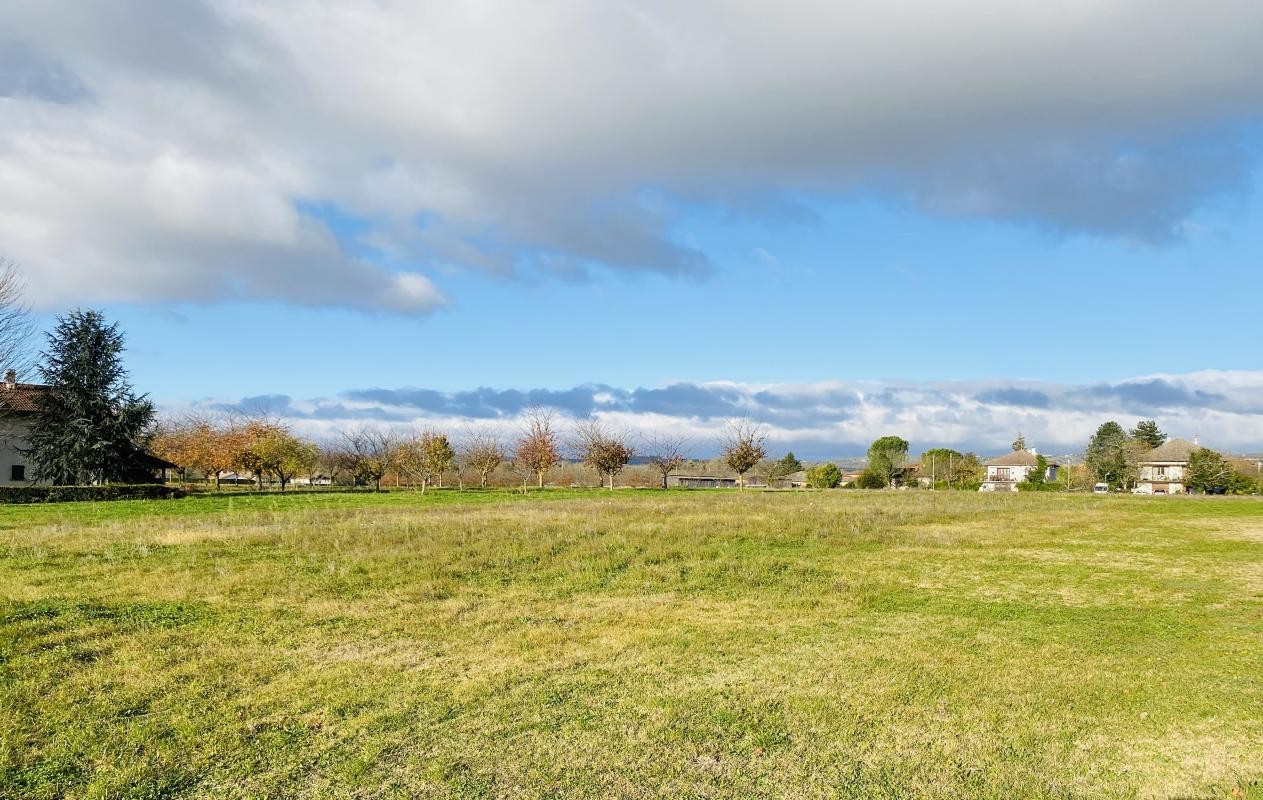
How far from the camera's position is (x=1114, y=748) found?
19.5 feet

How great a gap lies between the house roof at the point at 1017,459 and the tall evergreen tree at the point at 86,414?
109m

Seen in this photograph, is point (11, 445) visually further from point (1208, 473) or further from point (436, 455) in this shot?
point (1208, 473)

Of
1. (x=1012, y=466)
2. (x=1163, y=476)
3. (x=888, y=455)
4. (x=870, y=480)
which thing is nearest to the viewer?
(x=870, y=480)

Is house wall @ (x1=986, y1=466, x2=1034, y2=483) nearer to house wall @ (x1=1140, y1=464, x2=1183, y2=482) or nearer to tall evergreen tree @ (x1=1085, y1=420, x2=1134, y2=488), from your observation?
house wall @ (x1=1140, y1=464, x2=1183, y2=482)

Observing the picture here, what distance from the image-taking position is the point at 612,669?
26.1 ft

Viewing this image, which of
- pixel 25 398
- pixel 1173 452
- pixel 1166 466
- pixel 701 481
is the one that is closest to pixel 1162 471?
pixel 1166 466

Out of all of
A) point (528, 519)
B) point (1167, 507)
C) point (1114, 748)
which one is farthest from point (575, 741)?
point (1167, 507)

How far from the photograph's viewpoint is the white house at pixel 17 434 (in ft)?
163

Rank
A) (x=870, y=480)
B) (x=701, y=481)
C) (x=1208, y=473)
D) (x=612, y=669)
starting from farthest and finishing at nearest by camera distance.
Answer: (x=701, y=481), (x=870, y=480), (x=1208, y=473), (x=612, y=669)

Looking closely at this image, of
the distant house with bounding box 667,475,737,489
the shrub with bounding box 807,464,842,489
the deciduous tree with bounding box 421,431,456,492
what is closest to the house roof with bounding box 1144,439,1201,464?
the shrub with bounding box 807,464,842,489

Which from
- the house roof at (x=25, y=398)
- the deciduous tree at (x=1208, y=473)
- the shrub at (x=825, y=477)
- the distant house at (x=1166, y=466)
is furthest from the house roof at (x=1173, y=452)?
the house roof at (x=25, y=398)

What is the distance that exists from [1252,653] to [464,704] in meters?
9.02

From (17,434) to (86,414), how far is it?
29.8 ft

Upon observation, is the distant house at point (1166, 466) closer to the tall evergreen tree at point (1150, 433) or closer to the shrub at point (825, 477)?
the tall evergreen tree at point (1150, 433)
